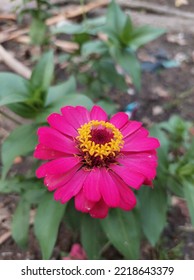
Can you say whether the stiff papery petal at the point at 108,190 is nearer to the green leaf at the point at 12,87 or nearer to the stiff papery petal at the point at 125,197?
the stiff papery petal at the point at 125,197

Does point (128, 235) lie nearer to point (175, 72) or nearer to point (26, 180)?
point (26, 180)

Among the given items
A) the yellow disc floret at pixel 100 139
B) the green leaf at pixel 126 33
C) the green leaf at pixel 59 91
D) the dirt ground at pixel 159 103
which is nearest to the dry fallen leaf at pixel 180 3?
the dirt ground at pixel 159 103

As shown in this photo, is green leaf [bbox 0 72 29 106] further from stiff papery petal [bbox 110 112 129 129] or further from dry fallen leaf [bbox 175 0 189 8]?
dry fallen leaf [bbox 175 0 189 8]

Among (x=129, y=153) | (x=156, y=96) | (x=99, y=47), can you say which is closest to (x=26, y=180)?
(x=129, y=153)

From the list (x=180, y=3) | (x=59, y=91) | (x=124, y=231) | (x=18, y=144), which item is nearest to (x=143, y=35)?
(x=59, y=91)

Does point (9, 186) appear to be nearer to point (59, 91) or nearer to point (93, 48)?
point (59, 91)
